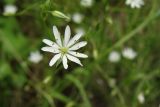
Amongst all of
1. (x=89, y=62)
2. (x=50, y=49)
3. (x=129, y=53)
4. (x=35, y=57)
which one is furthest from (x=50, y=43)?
(x=129, y=53)

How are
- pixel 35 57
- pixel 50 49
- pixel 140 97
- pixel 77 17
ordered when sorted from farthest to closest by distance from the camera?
pixel 77 17 < pixel 35 57 < pixel 140 97 < pixel 50 49

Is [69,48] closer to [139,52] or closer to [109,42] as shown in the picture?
[109,42]

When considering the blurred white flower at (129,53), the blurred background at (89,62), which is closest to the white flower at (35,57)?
the blurred background at (89,62)

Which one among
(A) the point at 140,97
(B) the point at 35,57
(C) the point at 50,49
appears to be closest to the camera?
(C) the point at 50,49

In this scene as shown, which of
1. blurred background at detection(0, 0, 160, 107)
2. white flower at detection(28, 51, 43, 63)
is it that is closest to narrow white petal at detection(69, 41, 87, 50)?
blurred background at detection(0, 0, 160, 107)

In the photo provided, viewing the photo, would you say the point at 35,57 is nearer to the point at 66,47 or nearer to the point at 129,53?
the point at 129,53

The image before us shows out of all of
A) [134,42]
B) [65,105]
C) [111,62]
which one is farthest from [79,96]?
[134,42]

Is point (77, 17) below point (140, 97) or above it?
Result: above
